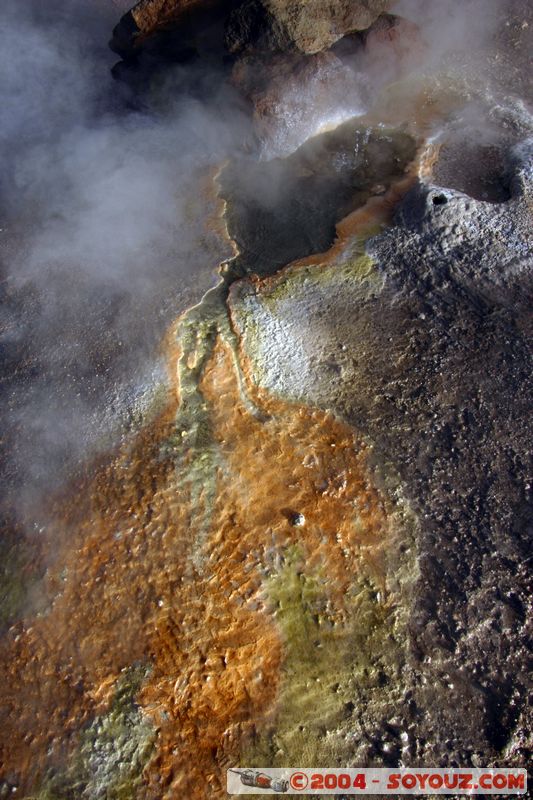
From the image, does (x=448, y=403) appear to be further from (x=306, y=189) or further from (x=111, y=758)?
(x=111, y=758)

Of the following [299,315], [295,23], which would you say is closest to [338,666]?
[299,315]

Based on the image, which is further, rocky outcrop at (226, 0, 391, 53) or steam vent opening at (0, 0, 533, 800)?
rocky outcrop at (226, 0, 391, 53)

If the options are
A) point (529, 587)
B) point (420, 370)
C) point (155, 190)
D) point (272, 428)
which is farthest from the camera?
point (155, 190)

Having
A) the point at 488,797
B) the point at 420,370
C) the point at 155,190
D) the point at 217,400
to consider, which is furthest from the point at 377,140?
the point at 488,797

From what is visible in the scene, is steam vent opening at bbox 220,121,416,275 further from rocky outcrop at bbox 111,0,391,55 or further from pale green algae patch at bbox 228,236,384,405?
rocky outcrop at bbox 111,0,391,55

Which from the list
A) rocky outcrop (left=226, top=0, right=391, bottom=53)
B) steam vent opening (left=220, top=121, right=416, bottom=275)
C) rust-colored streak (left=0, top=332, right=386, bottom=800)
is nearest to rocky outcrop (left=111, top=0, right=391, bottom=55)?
rocky outcrop (left=226, top=0, right=391, bottom=53)

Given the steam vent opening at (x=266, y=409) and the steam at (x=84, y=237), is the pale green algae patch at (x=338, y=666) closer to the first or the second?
the steam vent opening at (x=266, y=409)

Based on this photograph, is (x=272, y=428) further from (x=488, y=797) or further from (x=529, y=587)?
(x=488, y=797)
